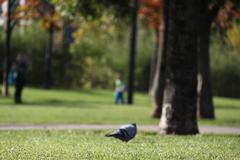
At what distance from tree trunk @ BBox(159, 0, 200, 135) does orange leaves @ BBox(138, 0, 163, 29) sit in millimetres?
21700

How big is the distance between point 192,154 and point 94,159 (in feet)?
6.09

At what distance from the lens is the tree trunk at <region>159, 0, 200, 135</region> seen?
1631cm

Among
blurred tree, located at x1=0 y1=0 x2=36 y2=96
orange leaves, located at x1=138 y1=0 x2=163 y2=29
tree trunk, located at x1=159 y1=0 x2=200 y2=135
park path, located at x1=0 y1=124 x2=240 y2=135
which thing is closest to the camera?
tree trunk, located at x1=159 y1=0 x2=200 y2=135

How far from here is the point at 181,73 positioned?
53.5 feet

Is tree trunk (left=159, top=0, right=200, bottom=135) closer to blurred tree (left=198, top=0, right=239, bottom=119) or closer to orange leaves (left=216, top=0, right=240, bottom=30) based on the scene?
blurred tree (left=198, top=0, right=239, bottom=119)

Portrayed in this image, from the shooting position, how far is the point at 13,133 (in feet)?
52.3

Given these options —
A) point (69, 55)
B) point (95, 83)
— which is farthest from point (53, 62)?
point (95, 83)

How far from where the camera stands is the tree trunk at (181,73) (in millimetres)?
16312

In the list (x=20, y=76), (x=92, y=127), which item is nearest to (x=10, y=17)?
(x=20, y=76)

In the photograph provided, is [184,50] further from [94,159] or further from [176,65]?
[94,159]

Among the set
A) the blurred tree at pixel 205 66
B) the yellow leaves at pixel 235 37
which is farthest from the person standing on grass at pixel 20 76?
the yellow leaves at pixel 235 37

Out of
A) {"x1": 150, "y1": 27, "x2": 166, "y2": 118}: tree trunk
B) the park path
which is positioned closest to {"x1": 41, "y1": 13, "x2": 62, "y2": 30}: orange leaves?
{"x1": 150, "y1": 27, "x2": 166, "y2": 118}: tree trunk

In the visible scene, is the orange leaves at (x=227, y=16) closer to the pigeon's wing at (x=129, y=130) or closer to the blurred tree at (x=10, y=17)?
the blurred tree at (x=10, y=17)

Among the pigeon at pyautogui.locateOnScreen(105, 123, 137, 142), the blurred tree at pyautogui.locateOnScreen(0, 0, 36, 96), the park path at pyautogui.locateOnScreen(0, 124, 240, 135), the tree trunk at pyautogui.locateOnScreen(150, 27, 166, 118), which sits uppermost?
the blurred tree at pyautogui.locateOnScreen(0, 0, 36, 96)
